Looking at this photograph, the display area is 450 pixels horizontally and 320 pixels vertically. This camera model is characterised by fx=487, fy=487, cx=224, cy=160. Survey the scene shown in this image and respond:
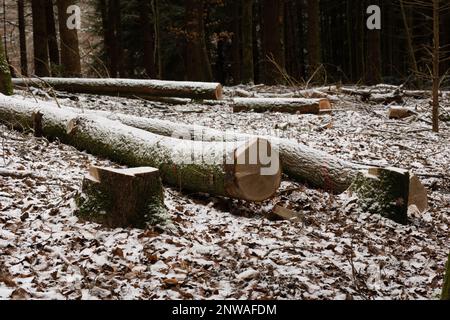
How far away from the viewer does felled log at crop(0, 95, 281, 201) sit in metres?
5.81

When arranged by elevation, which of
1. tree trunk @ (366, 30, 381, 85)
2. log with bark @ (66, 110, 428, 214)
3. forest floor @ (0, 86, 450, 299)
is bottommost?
forest floor @ (0, 86, 450, 299)

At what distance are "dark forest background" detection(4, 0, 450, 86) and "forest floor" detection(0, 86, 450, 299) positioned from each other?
16.3 feet

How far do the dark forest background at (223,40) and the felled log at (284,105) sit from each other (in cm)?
207

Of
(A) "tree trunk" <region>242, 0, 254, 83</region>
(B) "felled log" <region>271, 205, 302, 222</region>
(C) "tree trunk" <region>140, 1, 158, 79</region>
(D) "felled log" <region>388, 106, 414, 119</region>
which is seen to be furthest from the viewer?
(C) "tree trunk" <region>140, 1, 158, 79</region>

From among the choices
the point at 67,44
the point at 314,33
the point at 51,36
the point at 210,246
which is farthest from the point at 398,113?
the point at 51,36

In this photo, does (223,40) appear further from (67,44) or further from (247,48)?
→ (67,44)

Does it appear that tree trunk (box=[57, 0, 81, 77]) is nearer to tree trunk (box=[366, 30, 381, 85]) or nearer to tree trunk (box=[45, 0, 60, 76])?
tree trunk (box=[45, 0, 60, 76])

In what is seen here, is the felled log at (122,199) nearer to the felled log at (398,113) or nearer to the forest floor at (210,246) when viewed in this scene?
the forest floor at (210,246)

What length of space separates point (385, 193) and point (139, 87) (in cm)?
763

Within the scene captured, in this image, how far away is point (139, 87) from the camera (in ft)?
39.9

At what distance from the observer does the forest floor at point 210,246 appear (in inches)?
163

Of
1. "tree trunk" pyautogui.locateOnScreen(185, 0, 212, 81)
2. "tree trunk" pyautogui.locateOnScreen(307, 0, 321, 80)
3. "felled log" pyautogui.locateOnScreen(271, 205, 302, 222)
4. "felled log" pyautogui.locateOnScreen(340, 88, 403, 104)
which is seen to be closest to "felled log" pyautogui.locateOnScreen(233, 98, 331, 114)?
"felled log" pyautogui.locateOnScreen(340, 88, 403, 104)

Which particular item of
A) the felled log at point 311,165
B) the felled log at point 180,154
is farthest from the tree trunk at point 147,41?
the felled log at point 311,165

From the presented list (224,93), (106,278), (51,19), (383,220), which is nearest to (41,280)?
(106,278)
